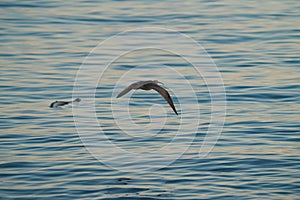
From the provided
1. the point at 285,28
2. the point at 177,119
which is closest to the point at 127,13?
the point at 285,28

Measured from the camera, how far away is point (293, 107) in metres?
14.9

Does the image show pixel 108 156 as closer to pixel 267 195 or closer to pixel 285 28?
pixel 267 195

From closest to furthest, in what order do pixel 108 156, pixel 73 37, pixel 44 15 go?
1. pixel 108 156
2. pixel 73 37
3. pixel 44 15

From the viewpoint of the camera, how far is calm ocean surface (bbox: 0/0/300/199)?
37.7 feet

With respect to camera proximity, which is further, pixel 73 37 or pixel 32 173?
pixel 73 37

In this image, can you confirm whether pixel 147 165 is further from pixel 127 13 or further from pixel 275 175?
pixel 127 13

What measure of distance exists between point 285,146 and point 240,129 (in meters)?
1.10

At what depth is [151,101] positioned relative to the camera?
1553cm

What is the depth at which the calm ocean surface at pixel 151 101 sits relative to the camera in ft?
37.7

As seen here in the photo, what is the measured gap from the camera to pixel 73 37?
20484 mm

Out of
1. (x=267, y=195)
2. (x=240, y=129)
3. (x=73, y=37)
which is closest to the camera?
(x=267, y=195)

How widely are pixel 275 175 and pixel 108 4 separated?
44.5 ft

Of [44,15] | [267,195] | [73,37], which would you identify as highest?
[44,15]

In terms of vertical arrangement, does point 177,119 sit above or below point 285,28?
below
